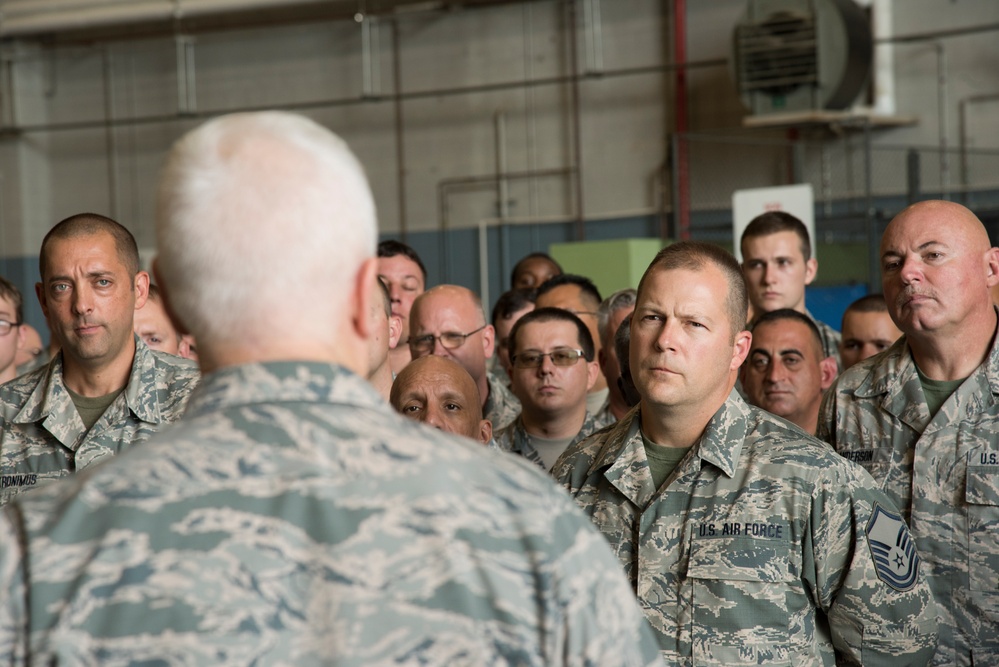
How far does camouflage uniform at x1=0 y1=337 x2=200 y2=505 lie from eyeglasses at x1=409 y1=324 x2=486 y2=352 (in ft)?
4.55

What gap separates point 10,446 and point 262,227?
7.64 feet

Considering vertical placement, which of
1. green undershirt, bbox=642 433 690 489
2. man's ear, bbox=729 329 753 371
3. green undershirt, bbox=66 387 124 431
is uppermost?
man's ear, bbox=729 329 753 371

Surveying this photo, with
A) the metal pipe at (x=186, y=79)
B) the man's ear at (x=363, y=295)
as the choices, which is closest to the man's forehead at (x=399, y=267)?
the man's ear at (x=363, y=295)

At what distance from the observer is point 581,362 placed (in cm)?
402

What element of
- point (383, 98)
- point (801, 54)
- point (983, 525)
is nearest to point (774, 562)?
point (983, 525)

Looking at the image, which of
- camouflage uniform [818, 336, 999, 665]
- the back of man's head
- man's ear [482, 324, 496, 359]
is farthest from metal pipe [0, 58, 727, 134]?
camouflage uniform [818, 336, 999, 665]

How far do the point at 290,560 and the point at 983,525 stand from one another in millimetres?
2246

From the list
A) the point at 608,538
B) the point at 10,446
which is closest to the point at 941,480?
the point at 608,538

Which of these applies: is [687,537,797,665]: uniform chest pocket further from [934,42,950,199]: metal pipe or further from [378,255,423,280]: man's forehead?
[934,42,950,199]: metal pipe

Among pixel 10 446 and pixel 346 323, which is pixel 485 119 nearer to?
pixel 10 446

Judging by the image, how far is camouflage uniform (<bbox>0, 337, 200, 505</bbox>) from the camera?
118 inches

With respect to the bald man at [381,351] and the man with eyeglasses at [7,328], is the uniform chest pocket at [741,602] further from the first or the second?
the man with eyeglasses at [7,328]

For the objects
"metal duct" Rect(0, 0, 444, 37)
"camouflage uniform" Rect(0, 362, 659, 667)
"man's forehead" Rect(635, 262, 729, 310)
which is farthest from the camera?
"metal duct" Rect(0, 0, 444, 37)

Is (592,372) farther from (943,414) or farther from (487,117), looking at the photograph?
(487,117)
